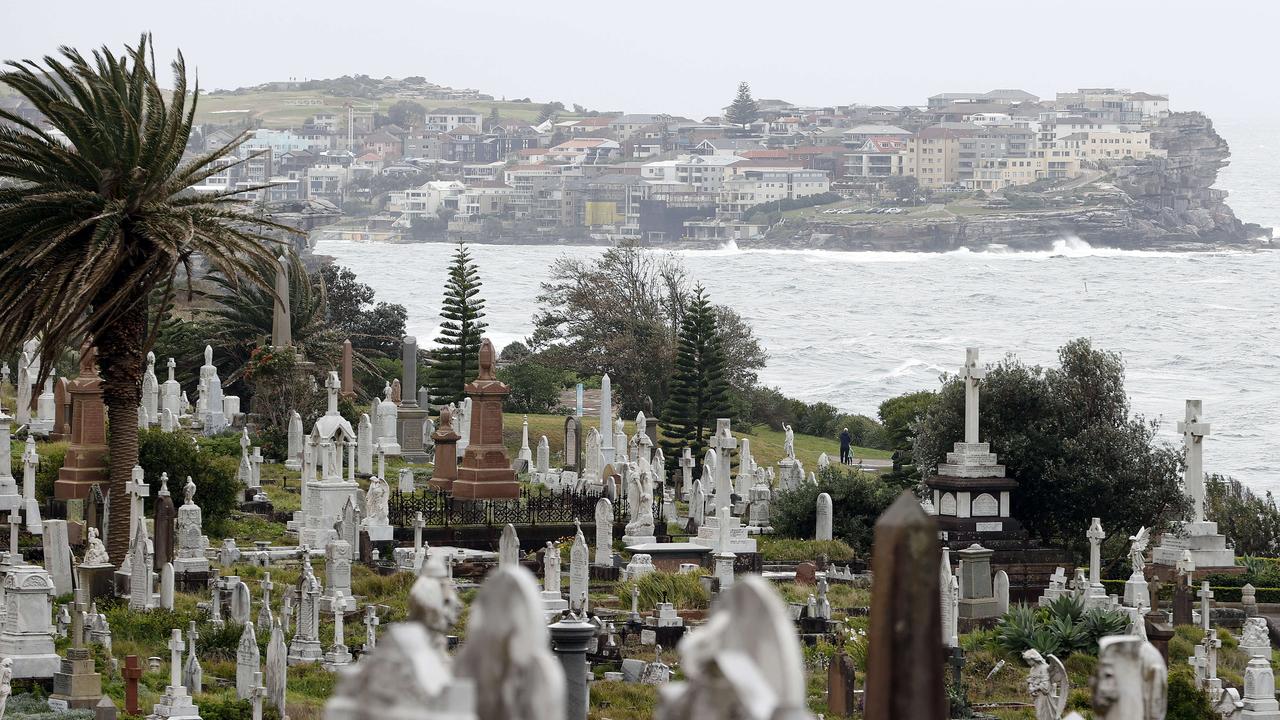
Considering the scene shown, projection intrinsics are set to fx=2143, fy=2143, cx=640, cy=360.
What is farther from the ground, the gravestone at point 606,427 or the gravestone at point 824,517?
the gravestone at point 606,427

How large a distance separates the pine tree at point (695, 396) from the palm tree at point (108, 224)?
17842 mm

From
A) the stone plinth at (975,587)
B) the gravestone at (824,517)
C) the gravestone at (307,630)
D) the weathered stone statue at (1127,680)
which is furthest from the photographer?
the gravestone at (824,517)

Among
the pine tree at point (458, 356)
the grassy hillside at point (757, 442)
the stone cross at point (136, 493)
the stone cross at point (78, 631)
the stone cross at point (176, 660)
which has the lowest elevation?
the grassy hillside at point (757, 442)

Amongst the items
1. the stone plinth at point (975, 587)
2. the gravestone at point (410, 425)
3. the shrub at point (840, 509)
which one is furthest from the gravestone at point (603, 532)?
the gravestone at point (410, 425)

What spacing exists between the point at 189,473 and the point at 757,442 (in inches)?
838

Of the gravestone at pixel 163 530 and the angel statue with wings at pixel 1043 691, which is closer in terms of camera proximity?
the angel statue with wings at pixel 1043 691

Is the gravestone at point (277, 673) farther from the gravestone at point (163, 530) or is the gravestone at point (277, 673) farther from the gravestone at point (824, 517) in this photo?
the gravestone at point (824, 517)

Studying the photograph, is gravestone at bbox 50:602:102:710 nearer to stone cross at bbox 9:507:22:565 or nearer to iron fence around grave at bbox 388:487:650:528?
stone cross at bbox 9:507:22:565

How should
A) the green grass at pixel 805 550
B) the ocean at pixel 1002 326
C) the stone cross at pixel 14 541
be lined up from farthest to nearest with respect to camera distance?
the ocean at pixel 1002 326 → the green grass at pixel 805 550 → the stone cross at pixel 14 541

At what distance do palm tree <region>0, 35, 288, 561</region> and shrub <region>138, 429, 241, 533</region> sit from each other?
394cm

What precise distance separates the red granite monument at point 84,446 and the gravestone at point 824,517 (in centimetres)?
919

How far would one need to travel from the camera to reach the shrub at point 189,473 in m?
26.3

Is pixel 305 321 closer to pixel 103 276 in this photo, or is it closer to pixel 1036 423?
pixel 1036 423

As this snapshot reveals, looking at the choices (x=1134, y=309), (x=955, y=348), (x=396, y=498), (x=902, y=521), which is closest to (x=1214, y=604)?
(x=396, y=498)
